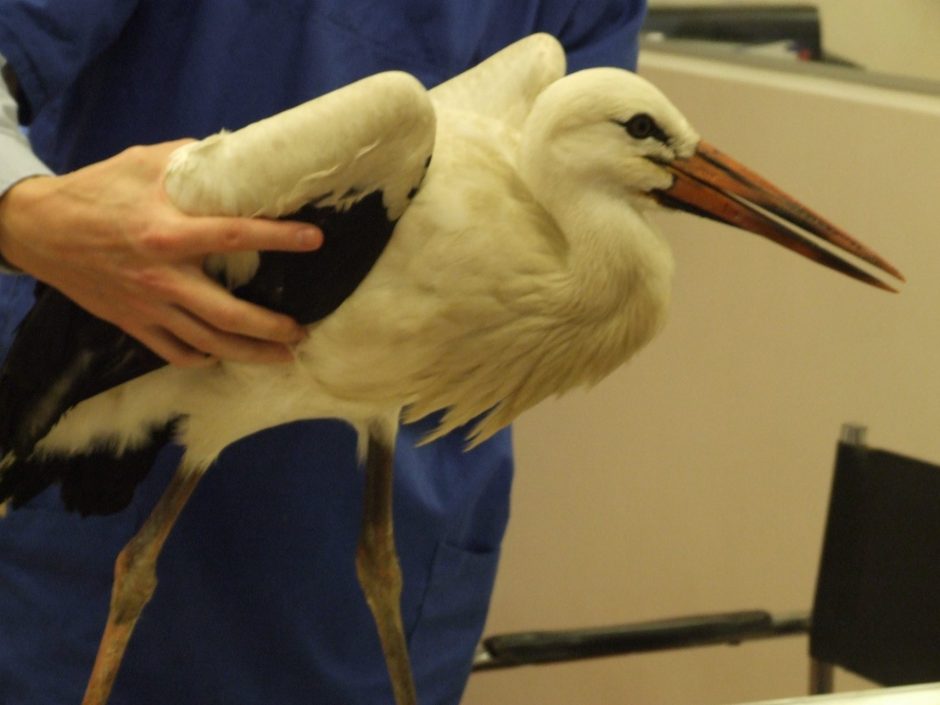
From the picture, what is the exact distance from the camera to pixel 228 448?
94 cm

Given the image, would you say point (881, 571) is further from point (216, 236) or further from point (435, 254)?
point (216, 236)

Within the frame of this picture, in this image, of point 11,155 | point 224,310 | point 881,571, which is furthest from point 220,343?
point 881,571

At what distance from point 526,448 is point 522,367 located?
130cm

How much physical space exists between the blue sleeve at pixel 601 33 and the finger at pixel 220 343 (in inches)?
15.6

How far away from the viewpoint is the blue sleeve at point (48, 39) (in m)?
0.74

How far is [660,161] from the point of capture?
26.8 inches

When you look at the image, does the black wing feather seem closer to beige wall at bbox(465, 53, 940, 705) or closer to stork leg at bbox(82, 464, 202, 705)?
stork leg at bbox(82, 464, 202, 705)

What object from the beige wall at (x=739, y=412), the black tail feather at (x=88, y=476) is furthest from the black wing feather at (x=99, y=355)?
the beige wall at (x=739, y=412)

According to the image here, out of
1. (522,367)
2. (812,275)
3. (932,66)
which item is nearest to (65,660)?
(522,367)

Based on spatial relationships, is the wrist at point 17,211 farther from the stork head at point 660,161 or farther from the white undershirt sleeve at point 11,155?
the stork head at point 660,161

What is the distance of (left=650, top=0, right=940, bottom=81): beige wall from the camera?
151 cm

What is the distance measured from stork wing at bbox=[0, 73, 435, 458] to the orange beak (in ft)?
0.47

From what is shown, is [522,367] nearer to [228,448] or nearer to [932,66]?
[228,448]

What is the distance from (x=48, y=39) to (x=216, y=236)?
23 centimetres
